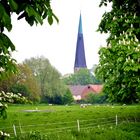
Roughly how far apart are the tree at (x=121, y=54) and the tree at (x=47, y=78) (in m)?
78.9

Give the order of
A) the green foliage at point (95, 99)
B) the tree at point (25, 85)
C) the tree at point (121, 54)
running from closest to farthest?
the tree at point (121, 54), the tree at point (25, 85), the green foliage at point (95, 99)

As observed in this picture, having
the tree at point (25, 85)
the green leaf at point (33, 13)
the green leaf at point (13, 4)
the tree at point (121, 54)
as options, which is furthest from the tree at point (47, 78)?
the green leaf at point (13, 4)

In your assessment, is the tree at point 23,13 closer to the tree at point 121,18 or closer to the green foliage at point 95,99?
the tree at point 121,18

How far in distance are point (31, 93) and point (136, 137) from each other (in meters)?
69.9

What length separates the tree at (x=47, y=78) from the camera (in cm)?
11006

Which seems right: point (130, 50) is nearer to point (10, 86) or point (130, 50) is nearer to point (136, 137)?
point (136, 137)

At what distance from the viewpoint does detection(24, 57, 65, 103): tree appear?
11006 centimetres

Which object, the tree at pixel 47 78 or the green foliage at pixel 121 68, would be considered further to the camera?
the tree at pixel 47 78

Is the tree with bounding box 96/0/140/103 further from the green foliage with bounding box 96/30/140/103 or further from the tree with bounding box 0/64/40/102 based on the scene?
the tree with bounding box 0/64/40/102

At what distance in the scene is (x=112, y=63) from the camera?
25.1 meters

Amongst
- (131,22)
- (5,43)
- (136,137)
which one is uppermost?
(131,22)

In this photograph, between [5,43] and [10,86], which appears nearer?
[5,43]

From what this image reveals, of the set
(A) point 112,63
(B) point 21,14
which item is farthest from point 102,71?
(B) point 21,14

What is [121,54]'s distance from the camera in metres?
22.5
